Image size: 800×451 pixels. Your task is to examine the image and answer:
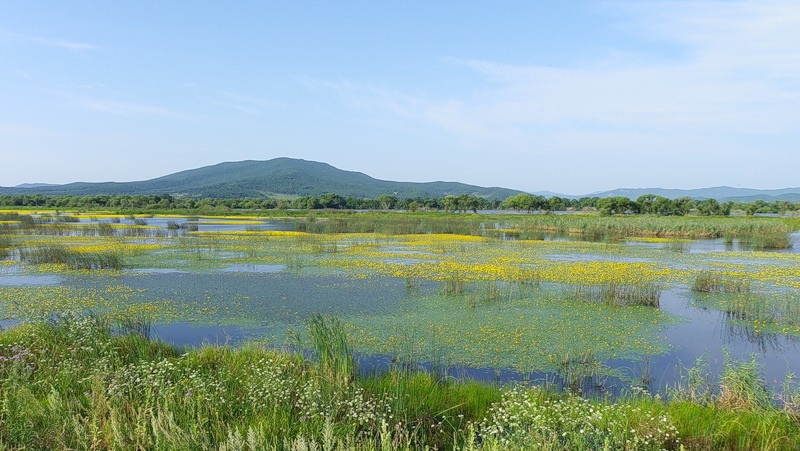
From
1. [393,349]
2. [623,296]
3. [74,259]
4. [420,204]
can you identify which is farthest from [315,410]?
[420,204]

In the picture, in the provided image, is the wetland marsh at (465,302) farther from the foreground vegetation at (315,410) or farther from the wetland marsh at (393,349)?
the foreground vegetation at (315,410)

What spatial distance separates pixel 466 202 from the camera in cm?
10112

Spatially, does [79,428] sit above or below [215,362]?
above

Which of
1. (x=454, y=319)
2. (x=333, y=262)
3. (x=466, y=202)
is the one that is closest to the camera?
(x=454, y=319)

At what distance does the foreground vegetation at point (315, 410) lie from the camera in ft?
13.6

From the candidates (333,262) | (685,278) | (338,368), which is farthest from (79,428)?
(685,278)

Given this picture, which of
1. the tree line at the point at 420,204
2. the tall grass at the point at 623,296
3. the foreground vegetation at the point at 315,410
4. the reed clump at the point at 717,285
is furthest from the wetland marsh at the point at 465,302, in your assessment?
the tree line at the point at 420,204

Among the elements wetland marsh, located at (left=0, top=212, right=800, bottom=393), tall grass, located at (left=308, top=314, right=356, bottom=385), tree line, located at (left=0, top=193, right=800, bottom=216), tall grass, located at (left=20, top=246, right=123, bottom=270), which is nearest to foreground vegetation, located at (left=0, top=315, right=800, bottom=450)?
tall grass, located at (left=308, top=314, right=356, bottom=385)

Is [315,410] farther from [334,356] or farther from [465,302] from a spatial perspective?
[465,302]

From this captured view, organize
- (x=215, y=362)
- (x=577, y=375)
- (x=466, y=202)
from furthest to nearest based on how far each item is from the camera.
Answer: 1. (x=466, y=202)
2. (x=577, y=375)
3. (x=215, y=362)

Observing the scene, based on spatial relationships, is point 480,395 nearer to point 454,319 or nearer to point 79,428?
point 79,428

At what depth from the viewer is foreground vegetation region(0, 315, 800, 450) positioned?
416 centimetres

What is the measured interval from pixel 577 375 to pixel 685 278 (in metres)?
13.8

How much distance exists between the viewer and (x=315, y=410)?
4715 millimetres
